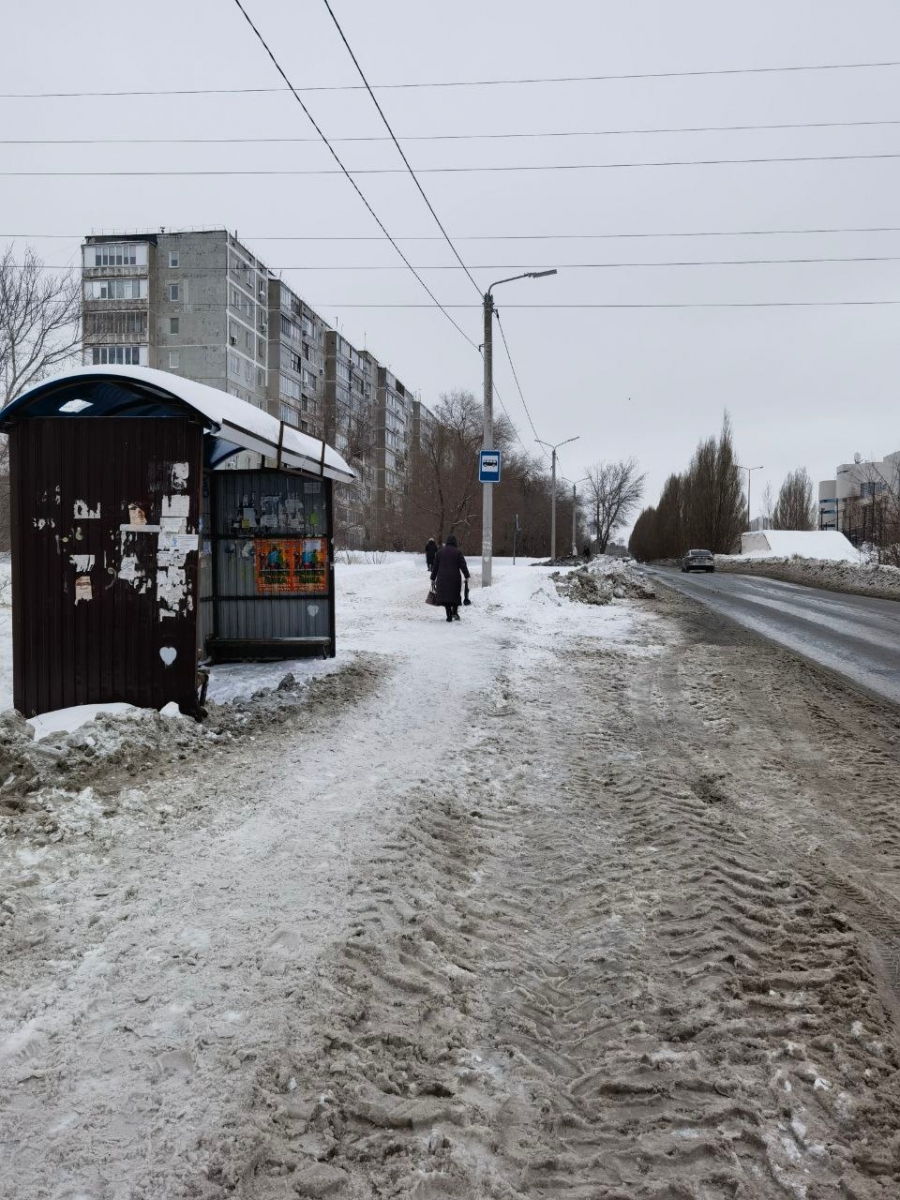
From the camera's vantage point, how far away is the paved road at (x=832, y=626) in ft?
34.7

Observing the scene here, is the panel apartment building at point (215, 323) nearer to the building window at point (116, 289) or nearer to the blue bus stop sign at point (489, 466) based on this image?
the building window at point (116, 289)

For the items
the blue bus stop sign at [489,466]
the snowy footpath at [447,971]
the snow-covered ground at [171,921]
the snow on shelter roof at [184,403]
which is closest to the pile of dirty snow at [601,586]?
the blue bus stop sign at [489,466]

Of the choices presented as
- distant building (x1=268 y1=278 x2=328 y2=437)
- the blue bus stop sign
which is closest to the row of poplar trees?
distant building (x1=268 y1=278 x2=328 y2=437)

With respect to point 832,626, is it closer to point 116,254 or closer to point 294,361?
point 116,254

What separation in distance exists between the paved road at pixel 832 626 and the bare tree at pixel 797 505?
6297cm

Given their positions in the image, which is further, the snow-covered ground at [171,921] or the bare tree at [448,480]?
the bare tree at [448,480]

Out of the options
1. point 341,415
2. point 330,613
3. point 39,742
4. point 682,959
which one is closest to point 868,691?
point 330,613

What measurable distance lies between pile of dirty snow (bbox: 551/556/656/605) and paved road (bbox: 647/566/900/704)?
5.77 feet

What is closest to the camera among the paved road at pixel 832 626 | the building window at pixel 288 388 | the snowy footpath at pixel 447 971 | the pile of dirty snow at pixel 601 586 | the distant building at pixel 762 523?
the snowy footpath at pixel 447 971

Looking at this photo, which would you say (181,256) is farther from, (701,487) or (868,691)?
(868,691)

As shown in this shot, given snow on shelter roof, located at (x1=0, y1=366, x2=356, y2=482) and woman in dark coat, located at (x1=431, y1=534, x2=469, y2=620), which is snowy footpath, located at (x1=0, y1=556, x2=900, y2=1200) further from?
woman in dark coat, located at (x1=431, y1=534, x2=469, y2=620)

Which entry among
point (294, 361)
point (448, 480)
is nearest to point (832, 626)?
→ point (448, 480)

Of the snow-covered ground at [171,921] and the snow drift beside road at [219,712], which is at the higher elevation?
the snow drift beside road at [219,712]

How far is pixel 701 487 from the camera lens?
7444 cm
